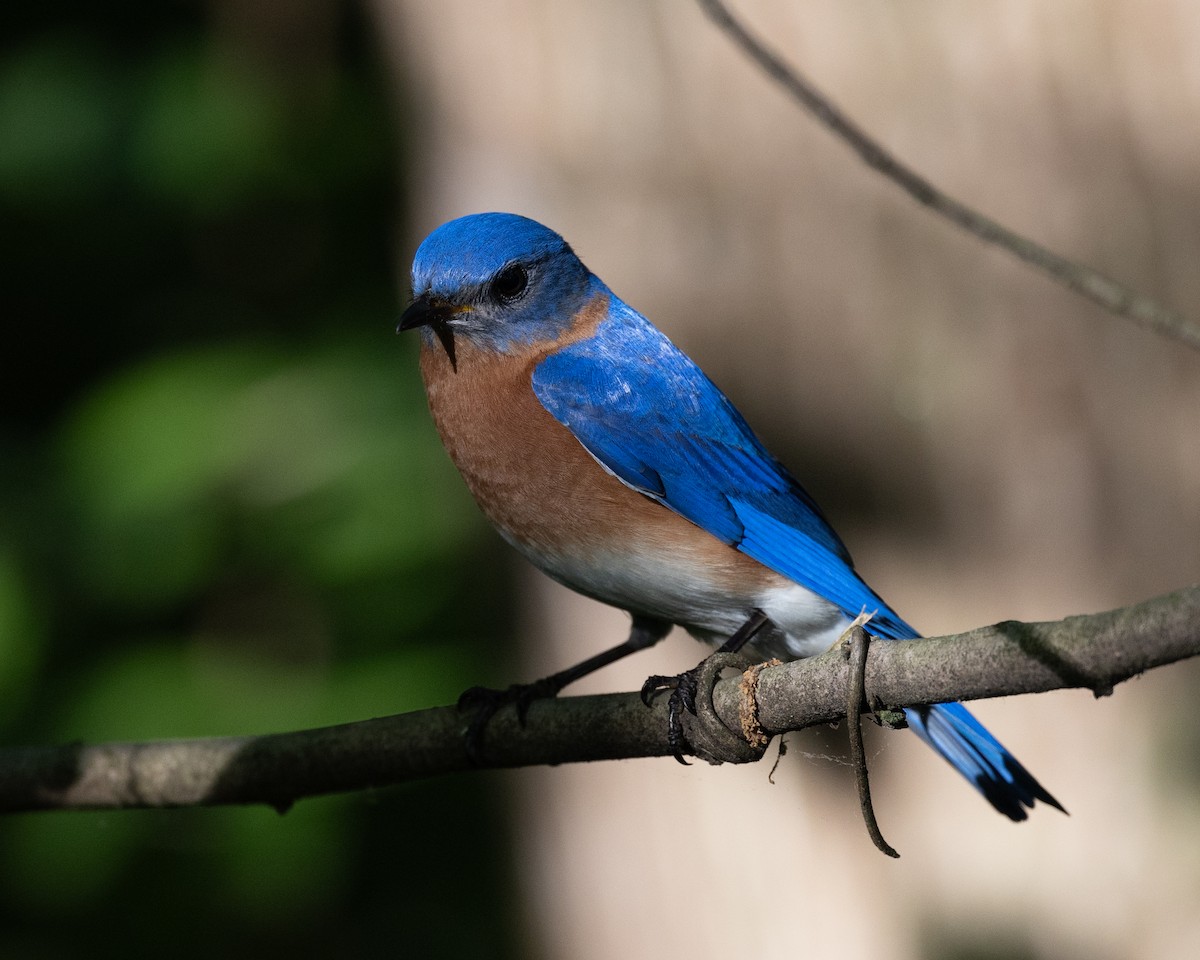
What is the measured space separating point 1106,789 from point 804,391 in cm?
145

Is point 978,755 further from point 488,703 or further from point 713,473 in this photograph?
point 488,703

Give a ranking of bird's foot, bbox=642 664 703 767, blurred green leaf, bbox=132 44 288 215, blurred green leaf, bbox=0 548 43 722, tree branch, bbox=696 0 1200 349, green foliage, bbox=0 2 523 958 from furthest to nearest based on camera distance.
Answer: blurred green leaf, bbox=132 44 288 215 → green foliage, bbox=0 2 523 958 → blurred green leaf, bbox=0 548 43 722 → bird's foot, bbox=642 664 703 767 → tree branch, bbox=696 0 1200 349

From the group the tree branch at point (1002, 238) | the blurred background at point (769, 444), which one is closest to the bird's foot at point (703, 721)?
the tree branch at point (1002, 238)

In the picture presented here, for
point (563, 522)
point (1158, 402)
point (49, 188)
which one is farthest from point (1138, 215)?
point (49, 188)

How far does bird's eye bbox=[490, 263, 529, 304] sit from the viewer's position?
9.77 ft

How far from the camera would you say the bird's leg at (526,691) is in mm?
2670

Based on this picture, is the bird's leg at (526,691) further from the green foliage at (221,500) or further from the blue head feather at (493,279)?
the green foliage at (221,500)

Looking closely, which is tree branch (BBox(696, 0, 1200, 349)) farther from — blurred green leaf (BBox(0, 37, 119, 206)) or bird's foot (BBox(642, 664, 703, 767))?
blurred green leaf (BBox(0, 37, 119, 206))

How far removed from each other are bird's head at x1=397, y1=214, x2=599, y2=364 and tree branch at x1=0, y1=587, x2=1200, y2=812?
2.71ft

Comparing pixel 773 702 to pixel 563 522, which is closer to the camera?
pixel 773 702

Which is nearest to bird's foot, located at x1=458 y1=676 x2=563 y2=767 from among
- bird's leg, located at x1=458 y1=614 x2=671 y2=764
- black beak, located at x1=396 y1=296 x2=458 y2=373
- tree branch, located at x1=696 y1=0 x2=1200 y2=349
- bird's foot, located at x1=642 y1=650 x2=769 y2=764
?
bird's leg, located at x1=458 y1=614 x2=671 y2=764

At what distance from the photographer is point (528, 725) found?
8.63ft

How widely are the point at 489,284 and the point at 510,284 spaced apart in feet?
0.21

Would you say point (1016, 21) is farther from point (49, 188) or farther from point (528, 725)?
point (49, 188)
